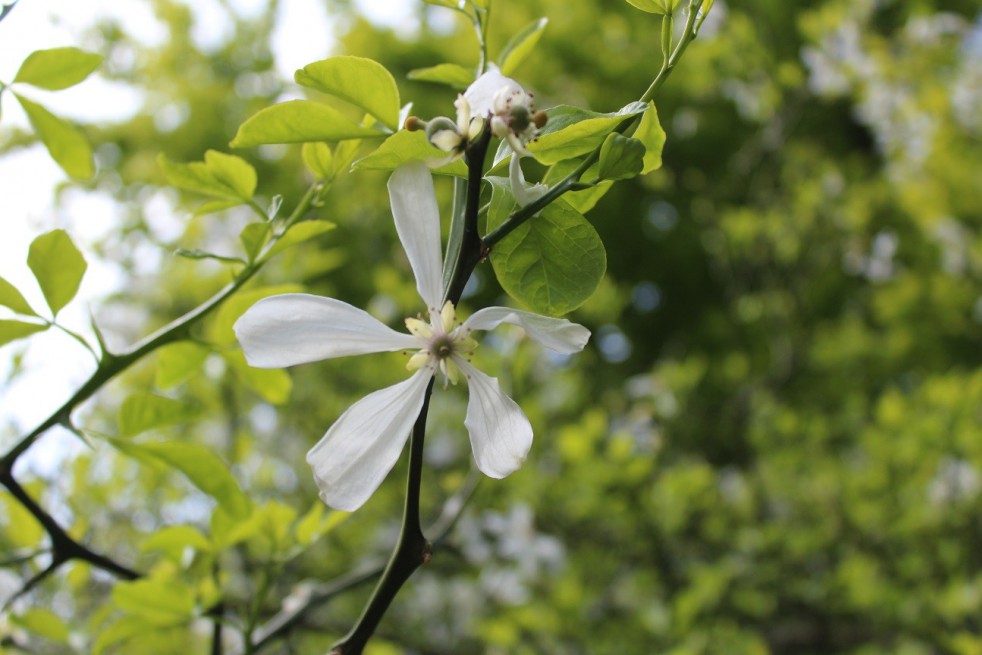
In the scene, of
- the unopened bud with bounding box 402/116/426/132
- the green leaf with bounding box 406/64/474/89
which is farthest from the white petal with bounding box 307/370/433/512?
the green leaf with bounding box 406/64/474/89

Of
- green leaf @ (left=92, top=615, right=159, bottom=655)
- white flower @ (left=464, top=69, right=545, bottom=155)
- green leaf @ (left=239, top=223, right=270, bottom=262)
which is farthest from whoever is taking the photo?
green leaf @ (left=92, top=615, right=159, bottom=655)

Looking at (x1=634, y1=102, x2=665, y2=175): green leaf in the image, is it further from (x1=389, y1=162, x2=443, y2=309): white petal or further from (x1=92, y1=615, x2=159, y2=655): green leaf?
(x1=92, y1=615, x2=159, y2=655): green leaf

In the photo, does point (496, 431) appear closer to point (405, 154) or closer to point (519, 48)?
point (405, 154)

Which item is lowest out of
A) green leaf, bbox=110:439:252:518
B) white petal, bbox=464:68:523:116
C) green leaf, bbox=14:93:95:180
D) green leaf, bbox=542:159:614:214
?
green leaf, bbox=110:439:252:518

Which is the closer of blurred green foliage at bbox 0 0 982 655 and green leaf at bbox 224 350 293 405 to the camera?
green leaf at bbox 224 350 293 405

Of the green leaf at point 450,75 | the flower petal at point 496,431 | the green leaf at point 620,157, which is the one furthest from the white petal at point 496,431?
the green leaf at point 450,75

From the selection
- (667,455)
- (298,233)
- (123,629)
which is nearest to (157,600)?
(123,629)

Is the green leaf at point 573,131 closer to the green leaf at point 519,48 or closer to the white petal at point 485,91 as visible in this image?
the white petal at point 485,91
